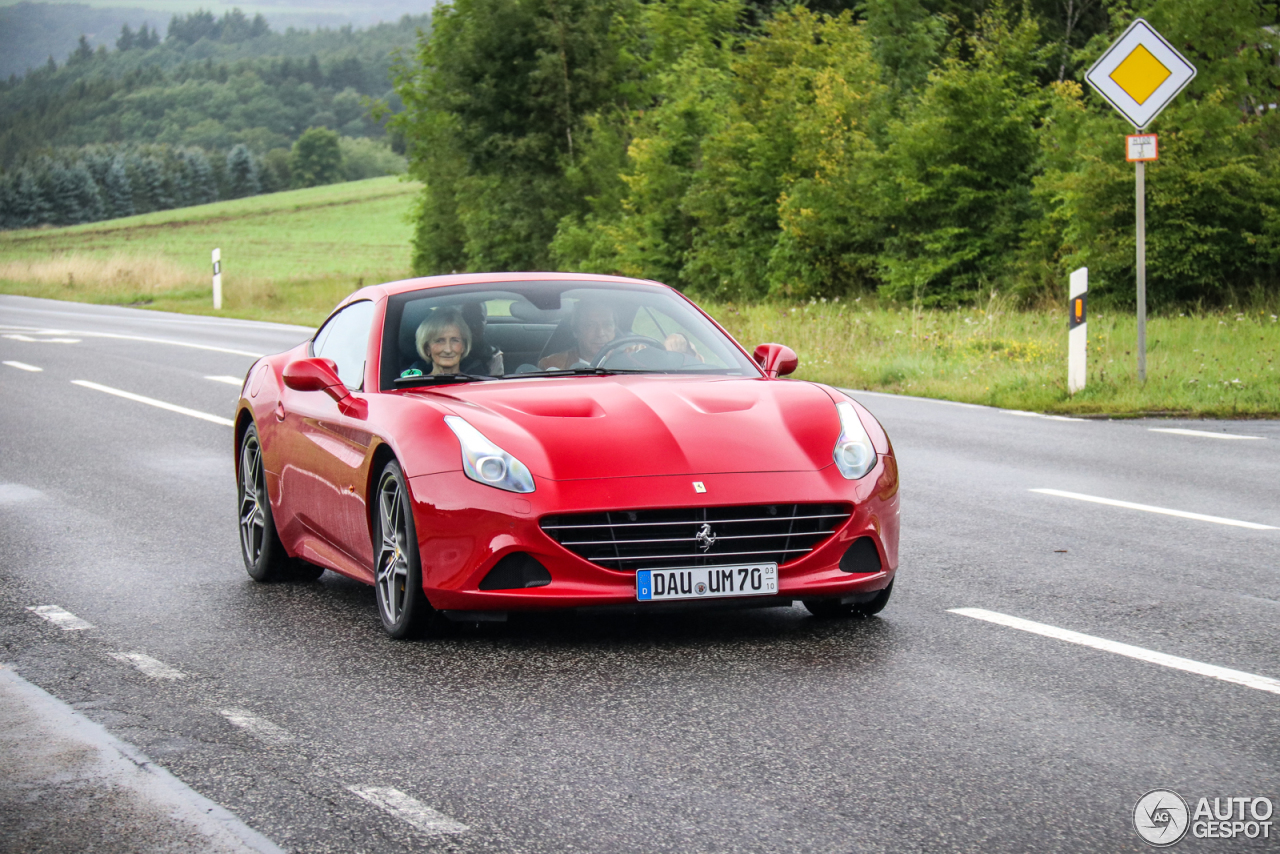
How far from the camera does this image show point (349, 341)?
721cm

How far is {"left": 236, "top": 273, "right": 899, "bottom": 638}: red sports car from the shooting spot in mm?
5586

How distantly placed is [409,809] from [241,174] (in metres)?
167

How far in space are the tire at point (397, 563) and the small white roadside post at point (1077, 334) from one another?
32.2ft

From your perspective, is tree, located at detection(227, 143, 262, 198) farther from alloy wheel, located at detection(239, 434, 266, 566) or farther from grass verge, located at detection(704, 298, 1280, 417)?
alloy wheel, located at detection(239, 434, 266, 566)

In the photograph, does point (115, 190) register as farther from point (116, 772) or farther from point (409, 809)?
point (409, 809)

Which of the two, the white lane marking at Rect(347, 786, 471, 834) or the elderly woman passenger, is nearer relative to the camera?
the white lane marking at Rect(347, 786, 471, 834)

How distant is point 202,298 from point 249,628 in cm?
3774

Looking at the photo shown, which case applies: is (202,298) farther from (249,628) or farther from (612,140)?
(249,628)

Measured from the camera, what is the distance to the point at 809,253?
31.4 m

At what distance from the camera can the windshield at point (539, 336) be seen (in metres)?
6.70

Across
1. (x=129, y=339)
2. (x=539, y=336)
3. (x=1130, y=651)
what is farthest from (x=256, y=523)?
(x=129, y=339)

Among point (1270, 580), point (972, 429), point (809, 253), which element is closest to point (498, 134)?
point (809, 253)

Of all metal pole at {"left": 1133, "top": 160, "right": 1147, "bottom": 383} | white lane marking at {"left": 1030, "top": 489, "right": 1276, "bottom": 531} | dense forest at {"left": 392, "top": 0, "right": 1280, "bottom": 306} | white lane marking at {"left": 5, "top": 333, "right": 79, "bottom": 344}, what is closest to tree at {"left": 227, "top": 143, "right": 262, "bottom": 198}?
dense forest at {"left": 392, "top": 0, "right": 1280, "bottom": 306}

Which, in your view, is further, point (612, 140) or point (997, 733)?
point (612, 140)
